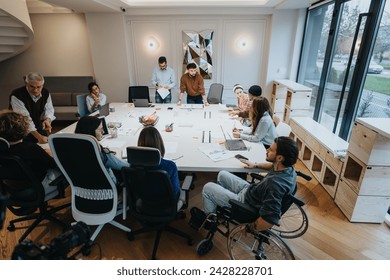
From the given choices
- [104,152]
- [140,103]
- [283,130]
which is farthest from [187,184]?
[140,103]

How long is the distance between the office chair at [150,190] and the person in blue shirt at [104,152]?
0.18 meters

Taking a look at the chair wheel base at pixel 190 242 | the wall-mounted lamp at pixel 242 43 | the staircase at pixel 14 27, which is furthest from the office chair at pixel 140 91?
the chair wheel base at pixel 190 242

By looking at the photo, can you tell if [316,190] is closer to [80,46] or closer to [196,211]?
[196,211]

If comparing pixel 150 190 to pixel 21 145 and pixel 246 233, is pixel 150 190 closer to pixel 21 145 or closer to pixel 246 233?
pixel 246 233

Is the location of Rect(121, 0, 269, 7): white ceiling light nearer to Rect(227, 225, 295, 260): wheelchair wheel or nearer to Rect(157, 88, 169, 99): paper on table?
Rect(157, 88, 169, 99): paper on table

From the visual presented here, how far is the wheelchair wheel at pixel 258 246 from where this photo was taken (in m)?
1.61

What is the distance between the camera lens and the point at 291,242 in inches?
82.2

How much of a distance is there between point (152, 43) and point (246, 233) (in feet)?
16.8

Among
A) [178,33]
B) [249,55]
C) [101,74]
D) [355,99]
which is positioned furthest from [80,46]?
[355,99]

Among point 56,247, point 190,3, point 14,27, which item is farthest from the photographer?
point 190,3

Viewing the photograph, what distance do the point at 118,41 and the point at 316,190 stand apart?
16.9 ft

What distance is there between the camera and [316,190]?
2883 mm

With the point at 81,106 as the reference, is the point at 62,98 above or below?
below

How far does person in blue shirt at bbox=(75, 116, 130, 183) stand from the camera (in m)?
1.76
